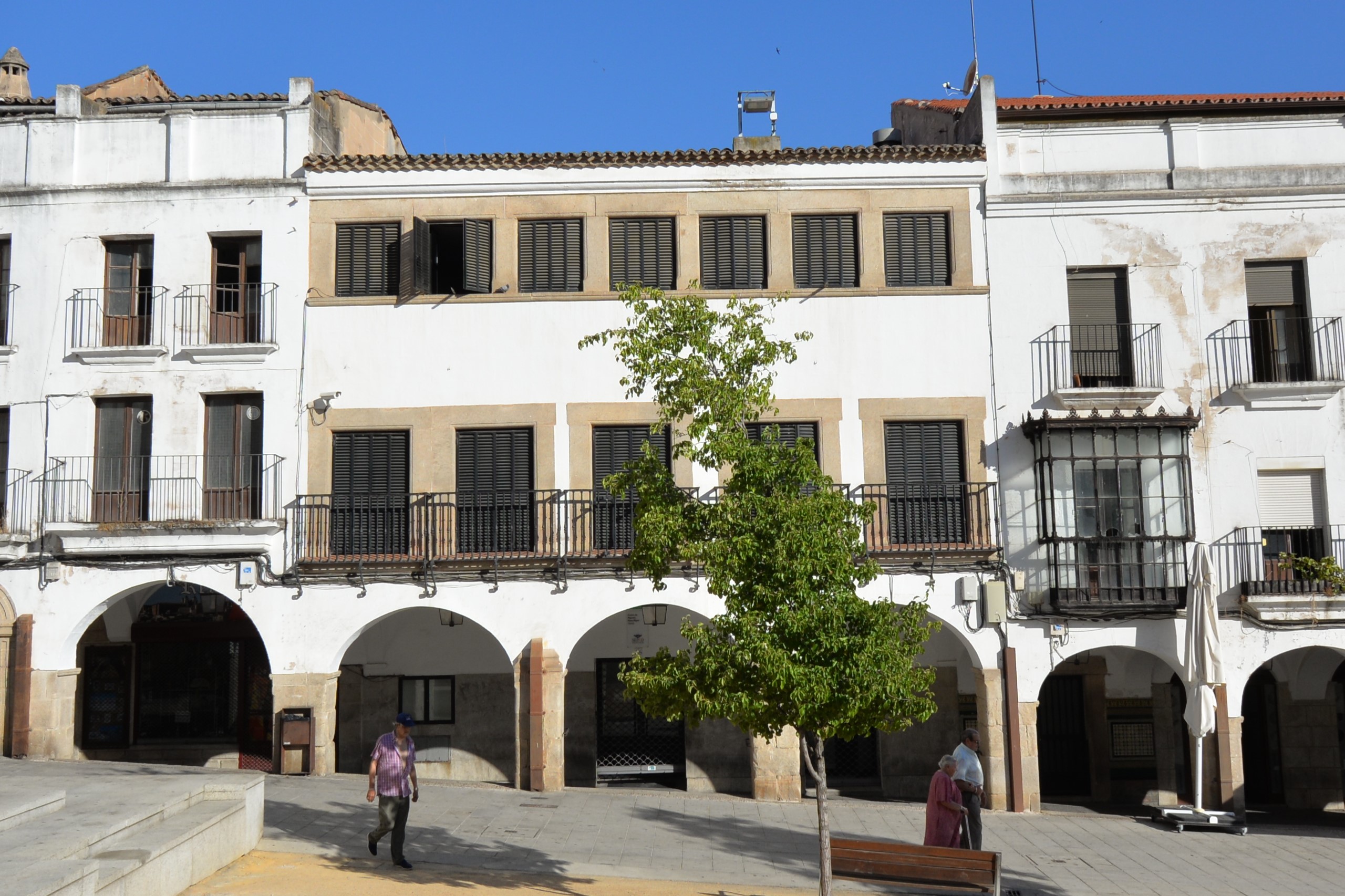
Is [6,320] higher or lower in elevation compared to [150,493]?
higher

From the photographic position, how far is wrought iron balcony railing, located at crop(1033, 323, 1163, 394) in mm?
19141

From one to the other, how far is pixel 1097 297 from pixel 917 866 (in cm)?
1134

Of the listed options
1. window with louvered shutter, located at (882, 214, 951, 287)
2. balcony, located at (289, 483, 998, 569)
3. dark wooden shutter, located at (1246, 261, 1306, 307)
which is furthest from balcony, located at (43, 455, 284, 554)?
dark wooden shutter, located at (1246, 261, 1306, 307)

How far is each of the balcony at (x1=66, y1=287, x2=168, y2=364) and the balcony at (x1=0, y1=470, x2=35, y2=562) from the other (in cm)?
207

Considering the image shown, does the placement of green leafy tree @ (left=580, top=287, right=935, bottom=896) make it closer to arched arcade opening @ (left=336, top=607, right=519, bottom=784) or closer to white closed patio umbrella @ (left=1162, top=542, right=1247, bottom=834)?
white closed patio umbrella @ (left=1162, top=542, right=1247, bottom=834)

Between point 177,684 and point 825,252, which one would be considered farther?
point 177,684

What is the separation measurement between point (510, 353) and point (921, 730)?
29.5 feet

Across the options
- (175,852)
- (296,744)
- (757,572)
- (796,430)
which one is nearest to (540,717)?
(296,744)

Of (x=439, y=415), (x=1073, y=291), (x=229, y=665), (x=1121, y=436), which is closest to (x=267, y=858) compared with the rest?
(x=439, y=415)

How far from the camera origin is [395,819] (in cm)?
1251

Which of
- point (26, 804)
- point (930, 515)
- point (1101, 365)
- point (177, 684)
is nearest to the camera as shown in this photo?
point (26, 804)

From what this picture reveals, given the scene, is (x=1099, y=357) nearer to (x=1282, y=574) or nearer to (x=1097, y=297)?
(x=1097, y=297)

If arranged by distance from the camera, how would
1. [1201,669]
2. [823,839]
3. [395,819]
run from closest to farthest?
[823,839]
[395,819]
[1201,669]

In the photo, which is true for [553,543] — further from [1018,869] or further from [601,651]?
[1018,869]
